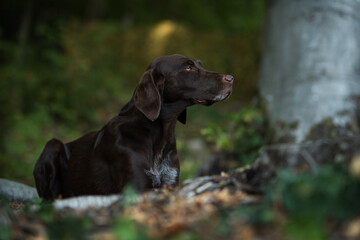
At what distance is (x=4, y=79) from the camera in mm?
11258

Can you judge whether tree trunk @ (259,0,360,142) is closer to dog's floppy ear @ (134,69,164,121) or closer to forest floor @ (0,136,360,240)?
dog's floppy ear @ (134,69,164,121)

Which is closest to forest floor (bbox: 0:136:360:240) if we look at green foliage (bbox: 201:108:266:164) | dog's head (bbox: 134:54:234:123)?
dog's head (bbox: 134:54:234:123)

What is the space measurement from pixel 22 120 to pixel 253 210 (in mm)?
9583

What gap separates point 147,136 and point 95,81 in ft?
27.7

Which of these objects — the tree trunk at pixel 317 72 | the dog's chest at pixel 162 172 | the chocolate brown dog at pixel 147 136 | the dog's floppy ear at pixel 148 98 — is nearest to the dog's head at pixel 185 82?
the chocolate brown dog at pixel 147 136

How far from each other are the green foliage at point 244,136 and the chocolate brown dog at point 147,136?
3210 millimetres

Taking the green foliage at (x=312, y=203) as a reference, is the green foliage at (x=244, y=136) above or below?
below

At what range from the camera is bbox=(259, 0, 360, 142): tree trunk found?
23.5ft

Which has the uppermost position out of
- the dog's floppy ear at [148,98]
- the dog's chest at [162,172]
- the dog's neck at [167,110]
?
the dog's floppy ear at [148,98]

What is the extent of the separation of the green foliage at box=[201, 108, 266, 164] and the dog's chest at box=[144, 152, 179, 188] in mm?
3404

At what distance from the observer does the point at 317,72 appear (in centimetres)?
736

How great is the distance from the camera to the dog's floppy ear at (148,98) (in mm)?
4199

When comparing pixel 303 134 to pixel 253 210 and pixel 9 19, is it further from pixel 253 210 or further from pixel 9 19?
pixel 9 19

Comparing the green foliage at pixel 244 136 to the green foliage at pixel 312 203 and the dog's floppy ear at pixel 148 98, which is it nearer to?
the dog's floppy ear at pixel 148 98
